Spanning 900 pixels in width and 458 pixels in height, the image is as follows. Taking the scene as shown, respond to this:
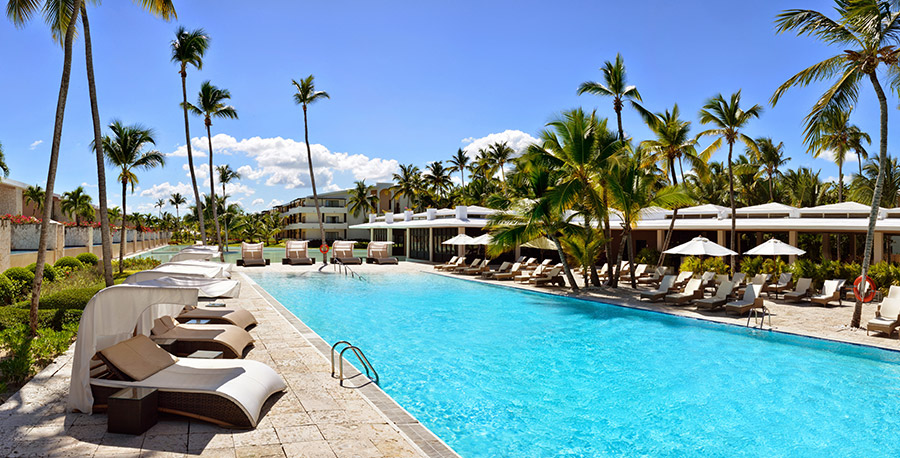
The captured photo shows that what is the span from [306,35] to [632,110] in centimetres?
1263

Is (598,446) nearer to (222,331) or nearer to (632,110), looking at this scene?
(222,331)

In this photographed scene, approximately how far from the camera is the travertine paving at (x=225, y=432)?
4500 millimetres

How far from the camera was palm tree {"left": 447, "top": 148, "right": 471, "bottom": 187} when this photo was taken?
182 feet

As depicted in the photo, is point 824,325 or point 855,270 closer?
point 824,325

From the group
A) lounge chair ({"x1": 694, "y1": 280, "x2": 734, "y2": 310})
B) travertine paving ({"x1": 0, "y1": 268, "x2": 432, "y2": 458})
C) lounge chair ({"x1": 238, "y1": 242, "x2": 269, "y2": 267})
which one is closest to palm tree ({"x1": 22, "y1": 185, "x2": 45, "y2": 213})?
lounge chair ({"x1": 238, "y1": 242, "x2": 269, "y2": 267})

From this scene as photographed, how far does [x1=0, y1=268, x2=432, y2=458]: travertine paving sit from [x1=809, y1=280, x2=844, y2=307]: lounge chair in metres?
13.6

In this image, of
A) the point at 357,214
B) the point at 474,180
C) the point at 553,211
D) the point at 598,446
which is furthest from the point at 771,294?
the point at 357,214

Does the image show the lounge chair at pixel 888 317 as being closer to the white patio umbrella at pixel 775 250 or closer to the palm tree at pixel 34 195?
the white patio umbrella at pixel 775 250

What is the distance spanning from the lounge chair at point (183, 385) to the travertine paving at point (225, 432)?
0.45 ft

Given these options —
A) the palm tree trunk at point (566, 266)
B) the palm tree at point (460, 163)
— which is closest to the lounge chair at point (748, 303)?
the palm tree trunk at point (566, 266)

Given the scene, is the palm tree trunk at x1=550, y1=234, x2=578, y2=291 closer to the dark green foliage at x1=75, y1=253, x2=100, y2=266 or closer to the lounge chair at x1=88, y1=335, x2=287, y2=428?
the lounge chair at x1=88, y1=335, x2=287, y2=428

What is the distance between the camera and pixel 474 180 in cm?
5178

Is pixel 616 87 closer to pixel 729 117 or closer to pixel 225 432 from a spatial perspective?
pixel 729 117

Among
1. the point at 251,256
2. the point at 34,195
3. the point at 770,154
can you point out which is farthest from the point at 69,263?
the point at 770,154
